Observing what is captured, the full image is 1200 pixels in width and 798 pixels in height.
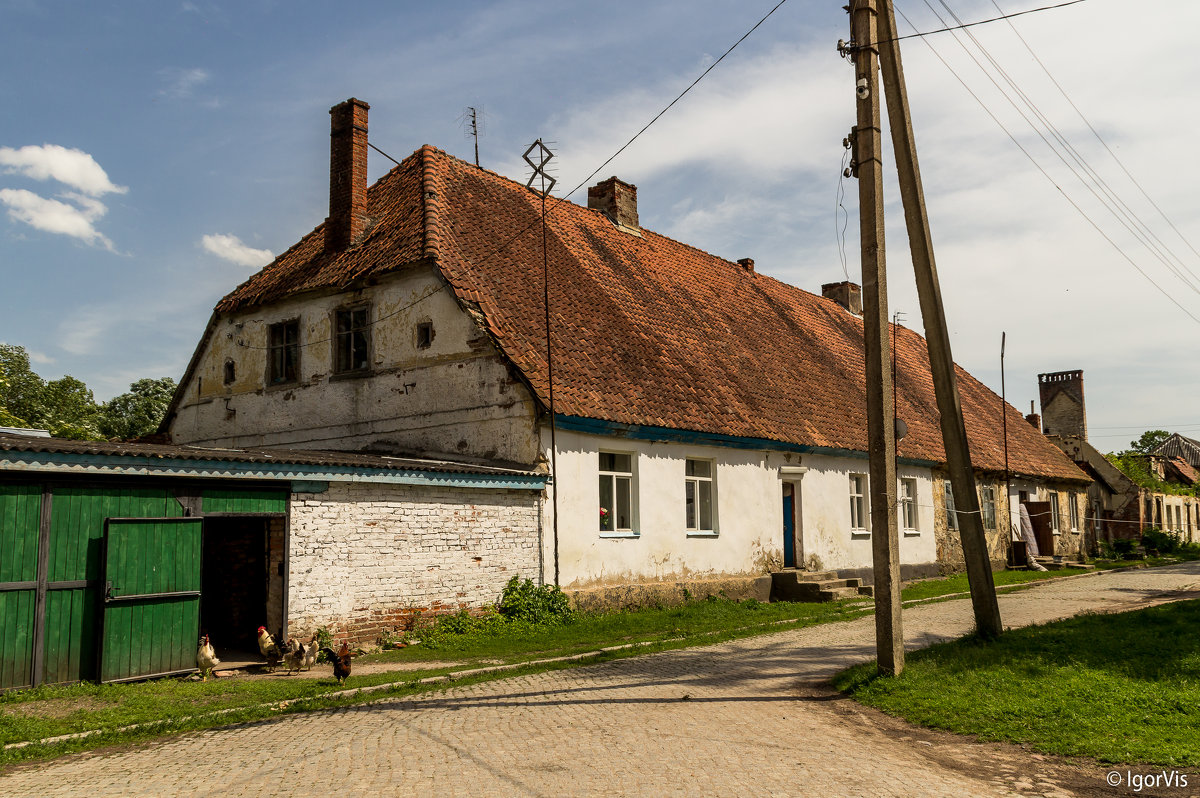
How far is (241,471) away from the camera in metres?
11.4

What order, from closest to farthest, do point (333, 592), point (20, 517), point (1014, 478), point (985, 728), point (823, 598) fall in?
point (985, 728) < point (20, 517) < point (333, 592) < point (823, 598) < point (1014, 478)

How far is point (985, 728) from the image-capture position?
24.4 ft

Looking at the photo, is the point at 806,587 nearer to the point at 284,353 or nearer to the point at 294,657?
the point at 294,657

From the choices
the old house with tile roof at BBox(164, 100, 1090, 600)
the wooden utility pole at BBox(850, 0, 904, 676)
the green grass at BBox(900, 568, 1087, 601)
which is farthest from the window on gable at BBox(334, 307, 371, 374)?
the green grass at BBox(900, 568, 1087, 601)

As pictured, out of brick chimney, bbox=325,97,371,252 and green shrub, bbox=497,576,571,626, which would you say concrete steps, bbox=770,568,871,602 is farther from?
brick chimney, bbox=325,97,371,252

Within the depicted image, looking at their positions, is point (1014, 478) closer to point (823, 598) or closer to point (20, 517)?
point (823, 598)

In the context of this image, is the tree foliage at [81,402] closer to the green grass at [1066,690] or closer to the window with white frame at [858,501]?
the window with white frame at [858,501]

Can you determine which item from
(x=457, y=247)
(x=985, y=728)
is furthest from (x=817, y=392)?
(x=985, y=728)

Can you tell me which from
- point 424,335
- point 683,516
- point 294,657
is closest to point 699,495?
point 683,516

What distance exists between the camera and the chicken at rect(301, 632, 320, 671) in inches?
456

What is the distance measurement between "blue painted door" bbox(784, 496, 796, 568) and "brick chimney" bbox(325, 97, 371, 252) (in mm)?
11111

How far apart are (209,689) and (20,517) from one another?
8.74 ft

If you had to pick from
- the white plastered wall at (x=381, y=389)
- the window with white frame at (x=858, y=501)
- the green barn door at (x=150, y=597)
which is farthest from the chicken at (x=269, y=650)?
the window with white frame at (x=858, y=501)

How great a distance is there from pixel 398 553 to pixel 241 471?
275 cm
